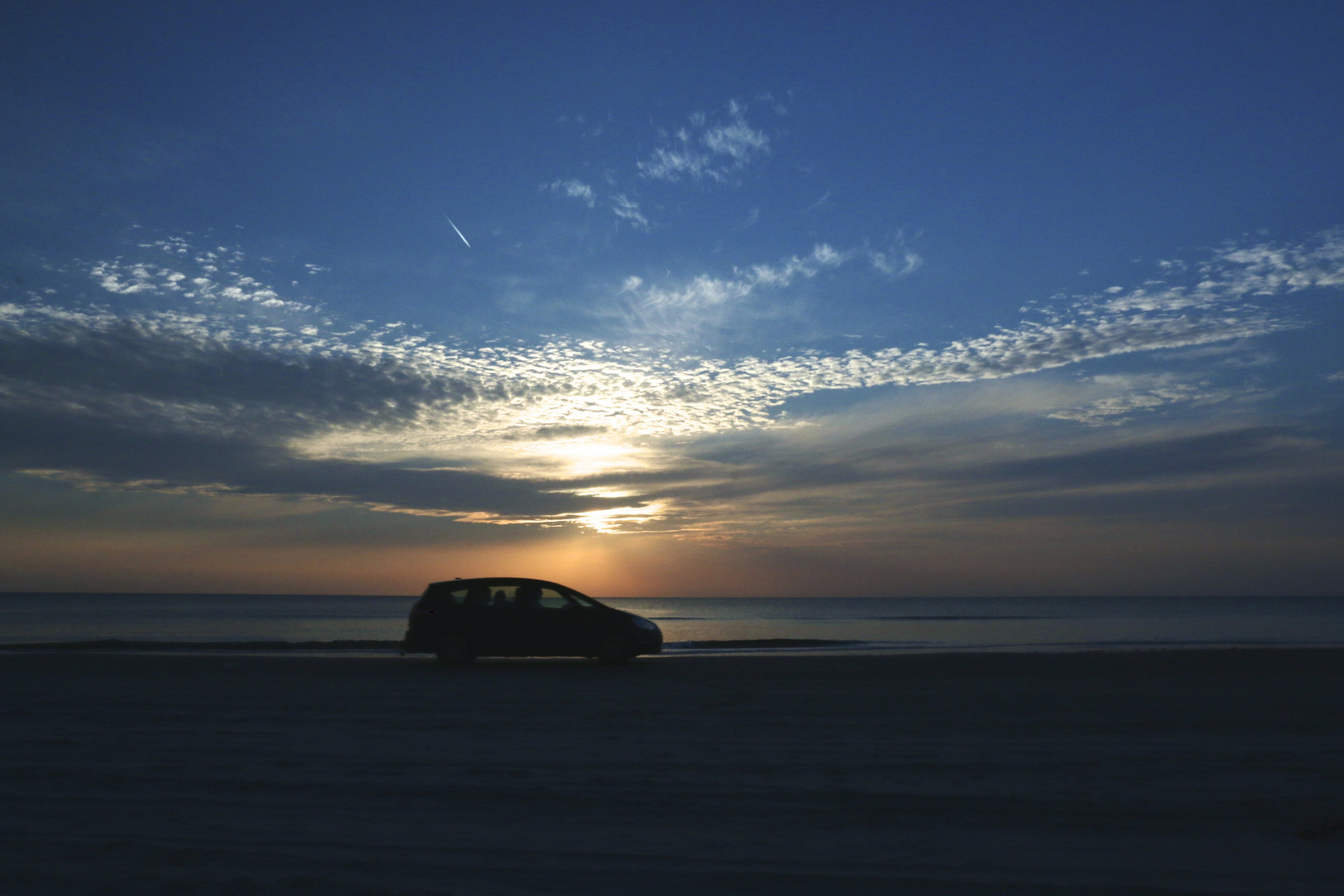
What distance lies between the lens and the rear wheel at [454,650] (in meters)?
18.2

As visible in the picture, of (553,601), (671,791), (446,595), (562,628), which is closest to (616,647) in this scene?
(562,628)

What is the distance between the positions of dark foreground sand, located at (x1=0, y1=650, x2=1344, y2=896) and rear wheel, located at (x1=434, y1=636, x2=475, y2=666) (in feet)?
16.1

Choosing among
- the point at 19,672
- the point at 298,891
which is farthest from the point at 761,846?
the point at 19,672

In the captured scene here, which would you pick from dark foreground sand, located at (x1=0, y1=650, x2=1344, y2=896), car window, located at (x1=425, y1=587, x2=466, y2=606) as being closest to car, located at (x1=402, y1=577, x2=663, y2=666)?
car window, located at (x1=425, y1=587, x2=466, y2=606)

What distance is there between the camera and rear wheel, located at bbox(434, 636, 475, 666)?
1823 centimetres

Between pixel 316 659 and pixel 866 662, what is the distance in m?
11.7

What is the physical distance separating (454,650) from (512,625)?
1273 millimetres

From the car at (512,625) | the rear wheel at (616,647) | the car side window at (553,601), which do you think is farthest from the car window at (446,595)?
the rear wheel at (616,647)

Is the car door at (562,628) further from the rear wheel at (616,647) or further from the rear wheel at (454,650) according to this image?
the rear wheel at (454,650)

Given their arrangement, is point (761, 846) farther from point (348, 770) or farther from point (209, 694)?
point (209, 694)

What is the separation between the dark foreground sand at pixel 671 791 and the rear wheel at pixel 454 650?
4.91 meters

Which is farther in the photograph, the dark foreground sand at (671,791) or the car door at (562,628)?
the car door at (562,628)

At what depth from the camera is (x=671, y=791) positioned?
668cm

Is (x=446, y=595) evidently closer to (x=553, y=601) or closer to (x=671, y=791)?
(x=553, y=601)
